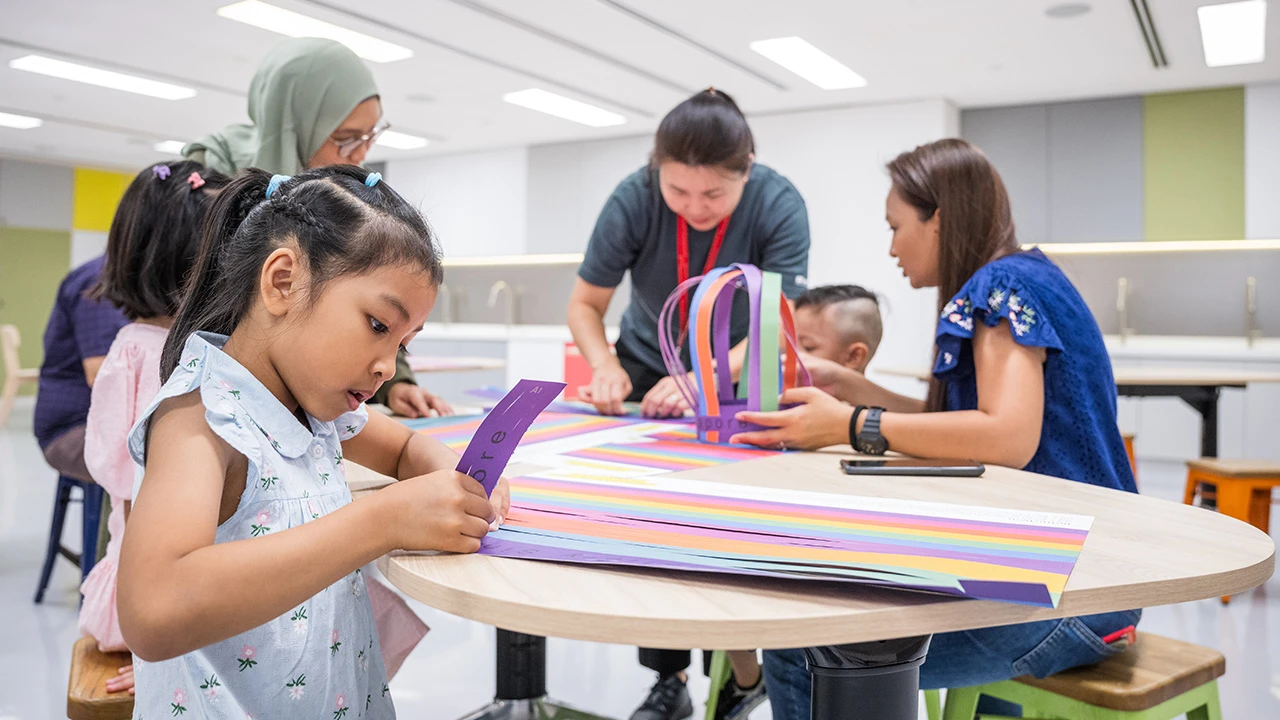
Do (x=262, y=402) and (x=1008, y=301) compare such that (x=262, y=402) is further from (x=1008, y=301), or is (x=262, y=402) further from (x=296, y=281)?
(x=1008, y=301)

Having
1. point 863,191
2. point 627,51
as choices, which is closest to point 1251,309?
point 863,191

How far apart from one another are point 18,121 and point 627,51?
6256 mm

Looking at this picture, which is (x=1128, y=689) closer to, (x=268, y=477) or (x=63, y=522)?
(x=268, y=477)

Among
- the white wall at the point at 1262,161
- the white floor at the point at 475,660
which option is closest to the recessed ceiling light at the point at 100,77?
the white floor at the point at 475,660

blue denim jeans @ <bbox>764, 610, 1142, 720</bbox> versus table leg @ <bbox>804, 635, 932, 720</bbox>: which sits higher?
table leg @ <bbox>804, 635, 932, 720</bbox>

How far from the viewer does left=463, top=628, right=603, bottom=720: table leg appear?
199 cm

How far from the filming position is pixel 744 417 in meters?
1.49

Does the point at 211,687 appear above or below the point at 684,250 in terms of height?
below

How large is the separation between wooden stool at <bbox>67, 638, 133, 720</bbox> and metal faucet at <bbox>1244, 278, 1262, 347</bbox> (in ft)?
24.2

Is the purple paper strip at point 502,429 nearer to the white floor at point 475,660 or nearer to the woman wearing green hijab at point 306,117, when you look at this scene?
the woman wearing green hijab at point 306,117

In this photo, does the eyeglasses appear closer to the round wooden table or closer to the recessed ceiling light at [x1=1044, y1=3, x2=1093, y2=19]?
the round wooden table

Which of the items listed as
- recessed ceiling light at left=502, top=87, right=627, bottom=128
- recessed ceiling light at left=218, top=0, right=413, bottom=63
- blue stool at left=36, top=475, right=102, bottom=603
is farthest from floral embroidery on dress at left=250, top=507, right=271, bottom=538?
recessed ceiling light at left=502, top=87, right=627, bottom=128

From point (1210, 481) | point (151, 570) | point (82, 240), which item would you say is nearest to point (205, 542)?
point (151, 570)

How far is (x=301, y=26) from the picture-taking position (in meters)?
5.51
